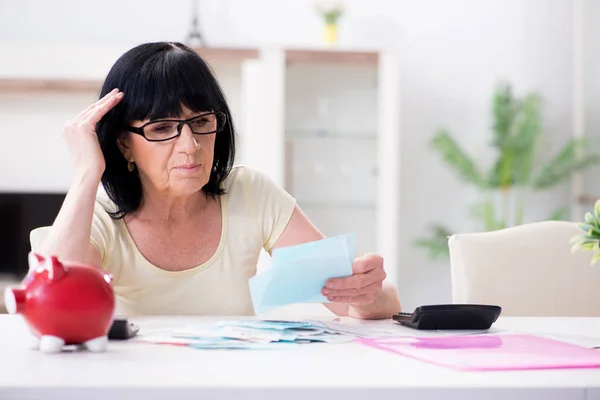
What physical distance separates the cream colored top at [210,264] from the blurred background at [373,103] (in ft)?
7.71

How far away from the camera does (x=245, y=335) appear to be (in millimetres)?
1296

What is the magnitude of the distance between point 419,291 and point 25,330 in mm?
3661

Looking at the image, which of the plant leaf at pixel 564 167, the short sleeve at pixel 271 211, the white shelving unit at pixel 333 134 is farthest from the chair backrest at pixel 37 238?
the plant leaf at pixel 564 167

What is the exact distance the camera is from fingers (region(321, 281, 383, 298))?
1.50m

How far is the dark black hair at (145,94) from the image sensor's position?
1.71 metres

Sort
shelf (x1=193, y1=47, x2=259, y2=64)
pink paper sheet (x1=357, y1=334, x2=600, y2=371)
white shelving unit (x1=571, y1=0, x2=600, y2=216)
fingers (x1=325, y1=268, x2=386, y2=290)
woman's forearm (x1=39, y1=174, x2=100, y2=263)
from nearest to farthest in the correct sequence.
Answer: pink paper sheet (x1=357, y1=334, x2=600, y2=371)
fingers (x1=325, y1=268, x2=386, y2=290)
woman's forearm (x1=39, y1=174, x2=100, y2=263)
shelf (x1=193, y1=47, x2=259, y2=64)
white shelving unit (x1=571, y1=0, x2=600, y2=216)

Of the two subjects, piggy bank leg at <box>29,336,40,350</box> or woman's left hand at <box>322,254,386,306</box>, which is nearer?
piggy bank leg at <box>29,336,40,350</box>

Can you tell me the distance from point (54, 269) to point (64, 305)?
50 mm

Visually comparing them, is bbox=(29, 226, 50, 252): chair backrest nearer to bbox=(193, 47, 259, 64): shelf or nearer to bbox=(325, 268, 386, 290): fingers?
bbox=(325, 268, 386, 290): fingers

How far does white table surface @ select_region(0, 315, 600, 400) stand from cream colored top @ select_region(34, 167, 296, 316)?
55 cm

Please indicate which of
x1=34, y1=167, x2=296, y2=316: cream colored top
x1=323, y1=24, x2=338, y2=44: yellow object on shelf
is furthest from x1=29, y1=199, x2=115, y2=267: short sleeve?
x1=323, y1=24, x2=338, y2=44: yellow object on shelf

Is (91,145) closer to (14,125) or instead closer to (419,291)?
(14,125)

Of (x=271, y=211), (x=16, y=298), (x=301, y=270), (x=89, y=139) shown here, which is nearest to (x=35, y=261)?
(x=16, y=298)

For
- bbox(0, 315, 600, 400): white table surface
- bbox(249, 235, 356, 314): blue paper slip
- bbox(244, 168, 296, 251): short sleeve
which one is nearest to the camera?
bbox(0, 315, 600, 400): white table surface
